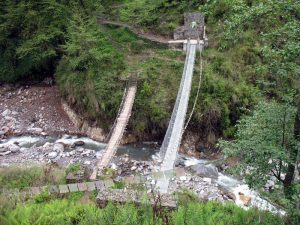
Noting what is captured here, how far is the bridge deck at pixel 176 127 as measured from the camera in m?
12.0

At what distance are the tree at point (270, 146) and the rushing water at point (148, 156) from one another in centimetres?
509

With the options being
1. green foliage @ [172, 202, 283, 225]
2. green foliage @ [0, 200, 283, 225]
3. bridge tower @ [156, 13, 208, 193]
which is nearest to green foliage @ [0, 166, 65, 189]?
bridge tower @ [156, 13, 208, 193]

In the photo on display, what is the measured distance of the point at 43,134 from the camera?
624 inches

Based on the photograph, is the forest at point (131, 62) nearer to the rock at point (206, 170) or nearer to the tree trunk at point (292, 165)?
the rock at point (206, 170)

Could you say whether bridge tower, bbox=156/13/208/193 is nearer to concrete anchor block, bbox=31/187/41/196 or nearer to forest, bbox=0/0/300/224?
forest, bbox=0/0/300/224

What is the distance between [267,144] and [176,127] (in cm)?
667

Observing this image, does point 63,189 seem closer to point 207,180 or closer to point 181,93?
point 207,180

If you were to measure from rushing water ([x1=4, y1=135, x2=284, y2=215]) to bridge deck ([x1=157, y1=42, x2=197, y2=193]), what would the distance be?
1.57 meters

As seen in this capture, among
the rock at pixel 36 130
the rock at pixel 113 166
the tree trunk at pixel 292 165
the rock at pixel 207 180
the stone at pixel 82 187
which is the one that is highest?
the tree trunk at pixel 292 165

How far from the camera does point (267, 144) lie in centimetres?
661

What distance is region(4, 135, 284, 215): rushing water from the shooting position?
12.3 m

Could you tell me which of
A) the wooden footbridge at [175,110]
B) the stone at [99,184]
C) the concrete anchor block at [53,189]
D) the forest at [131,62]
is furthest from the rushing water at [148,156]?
the concrete anchor block at [53,189]

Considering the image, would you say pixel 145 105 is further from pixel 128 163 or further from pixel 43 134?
pixel 43 134

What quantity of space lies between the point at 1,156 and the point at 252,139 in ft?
36.2
